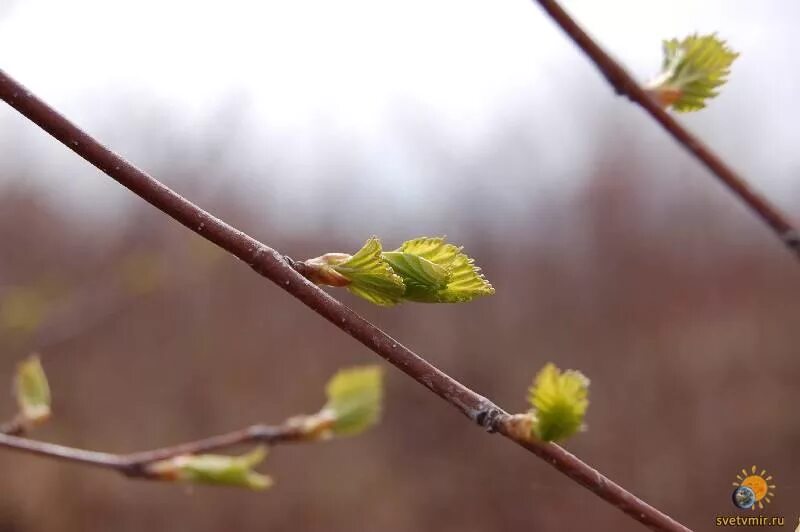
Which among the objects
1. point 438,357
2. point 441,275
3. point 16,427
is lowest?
point 16,427

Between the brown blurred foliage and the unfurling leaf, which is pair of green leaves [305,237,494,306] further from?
the brown blurred foliage

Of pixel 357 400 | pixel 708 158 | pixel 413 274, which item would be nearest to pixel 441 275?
pixel 413 274

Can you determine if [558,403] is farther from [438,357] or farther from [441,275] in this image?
[438,357]

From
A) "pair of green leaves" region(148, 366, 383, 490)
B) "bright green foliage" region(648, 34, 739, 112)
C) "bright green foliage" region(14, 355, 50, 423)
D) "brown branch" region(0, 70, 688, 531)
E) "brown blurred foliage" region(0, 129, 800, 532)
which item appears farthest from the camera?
"brown blurred foliage" region(0, 129, 800, 532)

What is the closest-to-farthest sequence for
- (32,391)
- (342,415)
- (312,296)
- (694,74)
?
(312,296)
(694,74)
(342,415)
(32,391)

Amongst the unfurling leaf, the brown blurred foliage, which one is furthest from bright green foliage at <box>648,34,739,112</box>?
the brown blurred foliage

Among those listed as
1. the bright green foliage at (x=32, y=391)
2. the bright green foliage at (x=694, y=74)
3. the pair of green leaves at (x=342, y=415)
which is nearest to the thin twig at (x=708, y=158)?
the bright green foliage at (x=694, y=74)

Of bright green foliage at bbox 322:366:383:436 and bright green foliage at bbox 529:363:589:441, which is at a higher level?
bright green foliage at bbox 322:366:383:436
